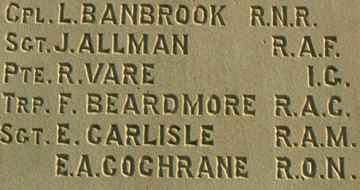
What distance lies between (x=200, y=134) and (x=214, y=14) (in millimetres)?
476

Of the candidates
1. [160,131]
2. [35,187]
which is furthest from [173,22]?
[35,187]

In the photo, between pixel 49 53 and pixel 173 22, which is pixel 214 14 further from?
pixel 49 53

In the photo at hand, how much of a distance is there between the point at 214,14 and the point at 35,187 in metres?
0.95

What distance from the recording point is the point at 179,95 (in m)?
4.24

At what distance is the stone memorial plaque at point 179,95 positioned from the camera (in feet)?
13.7

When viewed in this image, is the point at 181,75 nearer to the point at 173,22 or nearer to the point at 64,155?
the point at 173,22

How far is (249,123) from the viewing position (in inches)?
166

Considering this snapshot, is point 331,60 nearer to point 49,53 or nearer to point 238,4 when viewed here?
point 238,4

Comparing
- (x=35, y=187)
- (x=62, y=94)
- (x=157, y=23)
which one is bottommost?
(x=35, y=187)

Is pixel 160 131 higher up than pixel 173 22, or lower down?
lower down

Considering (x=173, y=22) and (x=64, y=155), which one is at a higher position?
(x=173, y=22)

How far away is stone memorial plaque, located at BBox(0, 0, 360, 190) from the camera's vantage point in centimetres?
418

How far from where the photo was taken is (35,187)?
4.16 m

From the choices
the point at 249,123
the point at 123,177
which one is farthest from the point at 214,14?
the point at 123,177
